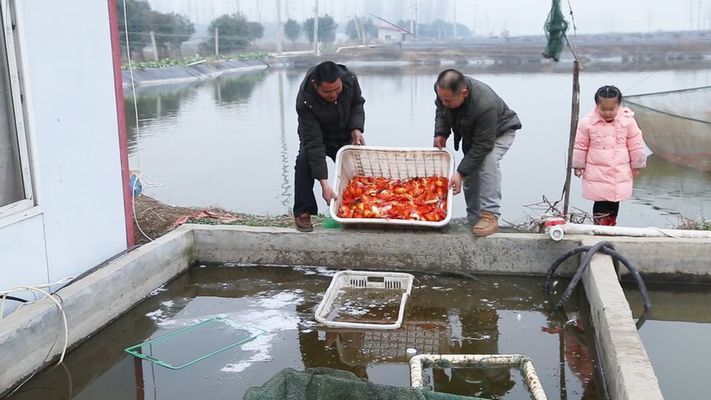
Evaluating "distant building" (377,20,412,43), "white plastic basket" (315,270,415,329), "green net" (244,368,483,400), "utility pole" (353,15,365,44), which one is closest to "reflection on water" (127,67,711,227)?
"white plastic basket" (315,270,415,329)

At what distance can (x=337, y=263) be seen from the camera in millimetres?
5379

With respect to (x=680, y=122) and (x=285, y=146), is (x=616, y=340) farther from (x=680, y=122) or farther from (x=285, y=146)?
(x=285, y=146)

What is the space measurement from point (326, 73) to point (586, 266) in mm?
2192

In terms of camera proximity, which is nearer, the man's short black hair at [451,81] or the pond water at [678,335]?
the pond water at [678,335]

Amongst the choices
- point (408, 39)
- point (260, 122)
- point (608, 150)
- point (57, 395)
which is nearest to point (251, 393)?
point (57, 395)

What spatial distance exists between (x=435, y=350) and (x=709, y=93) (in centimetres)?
984

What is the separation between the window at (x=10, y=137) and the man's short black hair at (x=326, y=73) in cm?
194

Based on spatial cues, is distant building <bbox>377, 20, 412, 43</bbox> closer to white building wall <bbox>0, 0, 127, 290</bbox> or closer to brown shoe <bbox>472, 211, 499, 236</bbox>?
brown shoe <bbox>472, 211, 499, 236</bbox>

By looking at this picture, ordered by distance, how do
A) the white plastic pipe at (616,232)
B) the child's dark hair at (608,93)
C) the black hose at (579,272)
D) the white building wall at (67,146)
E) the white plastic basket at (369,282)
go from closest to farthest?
the white building wall at (67,146) → the black hose at (579,272) → the white plastic basket at (369,282) → the white plastic pipe at (616,232) → the child's dark hair at (608,93)

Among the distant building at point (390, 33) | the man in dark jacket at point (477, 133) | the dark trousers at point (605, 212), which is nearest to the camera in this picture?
the man in dark jacket at point (477, 133)

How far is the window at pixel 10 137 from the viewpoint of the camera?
12.8 feet

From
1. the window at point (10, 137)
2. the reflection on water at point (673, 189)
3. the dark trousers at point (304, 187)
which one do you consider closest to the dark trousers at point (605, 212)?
the dark trousers at point (304, 187)

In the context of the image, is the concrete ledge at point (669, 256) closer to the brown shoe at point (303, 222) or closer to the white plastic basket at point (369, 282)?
the white plastic basket at point (369, 282)

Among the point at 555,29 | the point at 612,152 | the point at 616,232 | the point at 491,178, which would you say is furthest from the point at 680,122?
the point at 491,178
